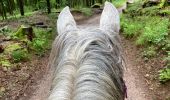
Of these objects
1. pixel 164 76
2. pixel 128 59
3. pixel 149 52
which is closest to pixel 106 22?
pixel 164 76

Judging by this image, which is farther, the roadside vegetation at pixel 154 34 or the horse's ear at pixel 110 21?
the roadside vegetation at pixel 154 34

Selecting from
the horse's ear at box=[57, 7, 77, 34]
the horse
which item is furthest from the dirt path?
the horse

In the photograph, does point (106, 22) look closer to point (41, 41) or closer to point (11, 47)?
point (11, 47)

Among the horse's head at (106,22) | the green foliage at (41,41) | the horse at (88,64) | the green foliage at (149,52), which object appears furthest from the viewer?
the green foliage at (41,41)

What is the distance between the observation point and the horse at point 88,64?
2.32 meters

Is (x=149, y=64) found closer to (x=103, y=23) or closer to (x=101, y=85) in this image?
(x=103, y=23)

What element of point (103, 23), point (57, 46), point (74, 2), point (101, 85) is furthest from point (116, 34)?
point (74, 2)

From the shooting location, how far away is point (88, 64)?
2.57 m

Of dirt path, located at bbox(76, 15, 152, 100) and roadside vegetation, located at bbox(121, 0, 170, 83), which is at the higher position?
roadside vegetation, located at bbox(121, 0, 170, 83)

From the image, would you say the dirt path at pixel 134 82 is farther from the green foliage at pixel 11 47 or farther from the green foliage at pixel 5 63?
the green foliage at pixel 11 47

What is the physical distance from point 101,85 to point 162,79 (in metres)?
7.55

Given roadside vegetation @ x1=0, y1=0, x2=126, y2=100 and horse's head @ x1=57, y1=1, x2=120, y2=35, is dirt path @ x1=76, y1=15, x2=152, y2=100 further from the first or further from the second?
horse's head @ x1=57, y1=1, x2=120, y2=35

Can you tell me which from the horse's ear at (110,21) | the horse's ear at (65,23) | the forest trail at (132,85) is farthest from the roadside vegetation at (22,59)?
the horse's ear at (110,21)

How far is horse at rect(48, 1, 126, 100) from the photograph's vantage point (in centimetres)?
232
